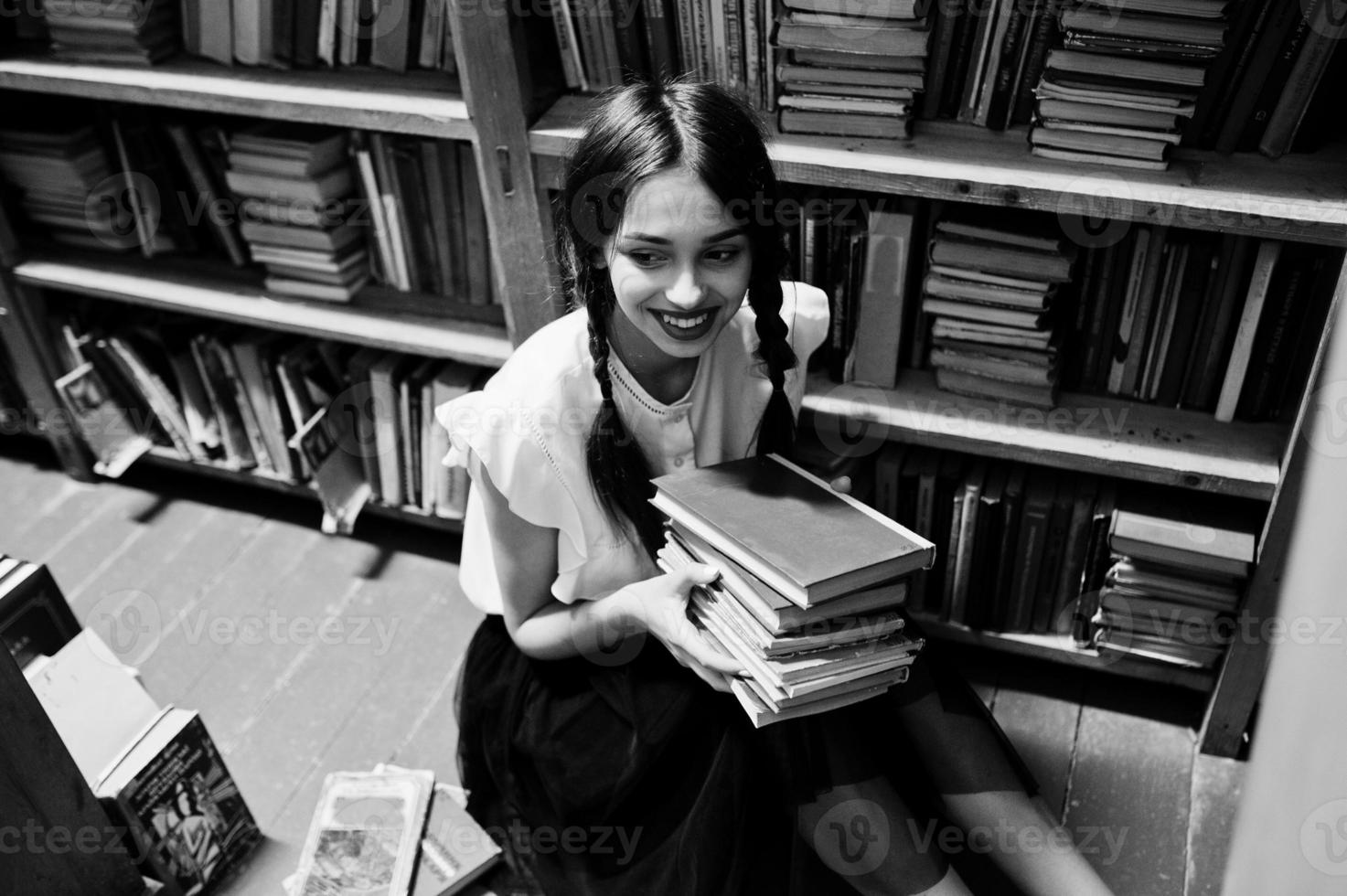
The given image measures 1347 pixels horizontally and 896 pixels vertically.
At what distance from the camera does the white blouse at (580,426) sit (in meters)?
1.28

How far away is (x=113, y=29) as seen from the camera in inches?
67.8

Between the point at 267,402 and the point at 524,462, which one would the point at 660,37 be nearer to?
the point at 524,462

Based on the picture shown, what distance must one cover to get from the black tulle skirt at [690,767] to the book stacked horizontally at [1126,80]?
0.65 metres

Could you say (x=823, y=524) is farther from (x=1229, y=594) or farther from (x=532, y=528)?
(x=1229, y=594)

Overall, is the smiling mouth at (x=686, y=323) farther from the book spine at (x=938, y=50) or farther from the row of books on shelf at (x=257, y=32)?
the row of books on shelf at (x=257, y=32)

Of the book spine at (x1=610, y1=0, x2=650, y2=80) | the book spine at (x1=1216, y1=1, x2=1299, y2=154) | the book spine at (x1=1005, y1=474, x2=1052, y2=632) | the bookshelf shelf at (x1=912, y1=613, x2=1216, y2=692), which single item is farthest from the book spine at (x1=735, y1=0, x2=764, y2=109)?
the bookshelf shelf at (x1=912, y1=613, x2=1216, y2=692)

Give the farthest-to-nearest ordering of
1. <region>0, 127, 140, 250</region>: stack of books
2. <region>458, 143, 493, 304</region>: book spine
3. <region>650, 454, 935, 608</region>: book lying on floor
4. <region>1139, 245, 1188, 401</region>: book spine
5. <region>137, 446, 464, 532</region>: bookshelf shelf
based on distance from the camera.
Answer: <region>137, 446, 464, 532</region>: bookshelf shelf, <region>0, 127, 140, 250</region>: stack of books, <region>458, 143, 493, 304</region>: book spine, <region>1139, 245, 1188, 401</region>: book spine, <region>650, 454, 935, 608</region>: book lying on floor

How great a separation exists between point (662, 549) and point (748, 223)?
1.27 ft

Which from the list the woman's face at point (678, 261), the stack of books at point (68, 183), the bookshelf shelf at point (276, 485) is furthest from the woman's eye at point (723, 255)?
the stack of books at point (68, 183)

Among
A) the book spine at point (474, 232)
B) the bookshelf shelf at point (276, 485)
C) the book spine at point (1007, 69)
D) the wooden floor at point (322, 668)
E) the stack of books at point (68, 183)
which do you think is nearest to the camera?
the book spine at point (1007, 69)

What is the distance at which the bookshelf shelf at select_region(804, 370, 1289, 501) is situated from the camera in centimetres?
143

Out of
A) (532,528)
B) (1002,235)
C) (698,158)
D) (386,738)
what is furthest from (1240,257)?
(386,738)

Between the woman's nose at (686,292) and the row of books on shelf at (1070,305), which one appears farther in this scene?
the row of books on shelf at (1070,305)

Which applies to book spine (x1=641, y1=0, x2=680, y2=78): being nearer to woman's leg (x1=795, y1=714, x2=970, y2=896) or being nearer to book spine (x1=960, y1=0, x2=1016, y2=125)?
book spine (x1=960, y1=0, x2=1016, y2=125)
